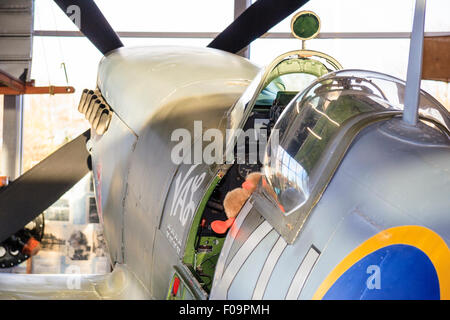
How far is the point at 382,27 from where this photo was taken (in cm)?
1008

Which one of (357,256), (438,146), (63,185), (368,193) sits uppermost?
(438,146)

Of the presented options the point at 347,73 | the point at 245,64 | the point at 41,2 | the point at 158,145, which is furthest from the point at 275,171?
the point at 41,2

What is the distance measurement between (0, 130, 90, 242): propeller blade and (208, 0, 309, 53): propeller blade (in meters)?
1.64

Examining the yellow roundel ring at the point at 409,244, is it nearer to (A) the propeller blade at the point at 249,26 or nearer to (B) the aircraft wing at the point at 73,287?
(B) the aircraft wing at the point at 73,287

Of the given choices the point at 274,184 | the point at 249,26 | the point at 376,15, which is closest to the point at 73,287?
the point at 274,184

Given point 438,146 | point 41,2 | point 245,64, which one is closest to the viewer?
point 438,146

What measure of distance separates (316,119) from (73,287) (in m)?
2.35

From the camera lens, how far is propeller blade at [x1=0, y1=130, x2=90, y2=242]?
17.4 feet

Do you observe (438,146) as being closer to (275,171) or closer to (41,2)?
(275,171)

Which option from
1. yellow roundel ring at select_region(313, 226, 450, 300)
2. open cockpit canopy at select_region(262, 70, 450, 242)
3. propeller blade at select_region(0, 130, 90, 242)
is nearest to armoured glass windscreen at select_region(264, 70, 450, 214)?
open cockpit canopy at select_region(262, 70, 450, 242)

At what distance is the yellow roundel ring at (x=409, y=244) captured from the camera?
1438mm

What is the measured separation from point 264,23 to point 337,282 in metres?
4.45

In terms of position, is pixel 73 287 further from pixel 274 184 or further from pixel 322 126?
pixel 322 126

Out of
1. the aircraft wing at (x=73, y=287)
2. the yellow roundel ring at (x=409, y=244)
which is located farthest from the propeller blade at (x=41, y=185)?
the yellow roundel ring at (x=409, y=244)
